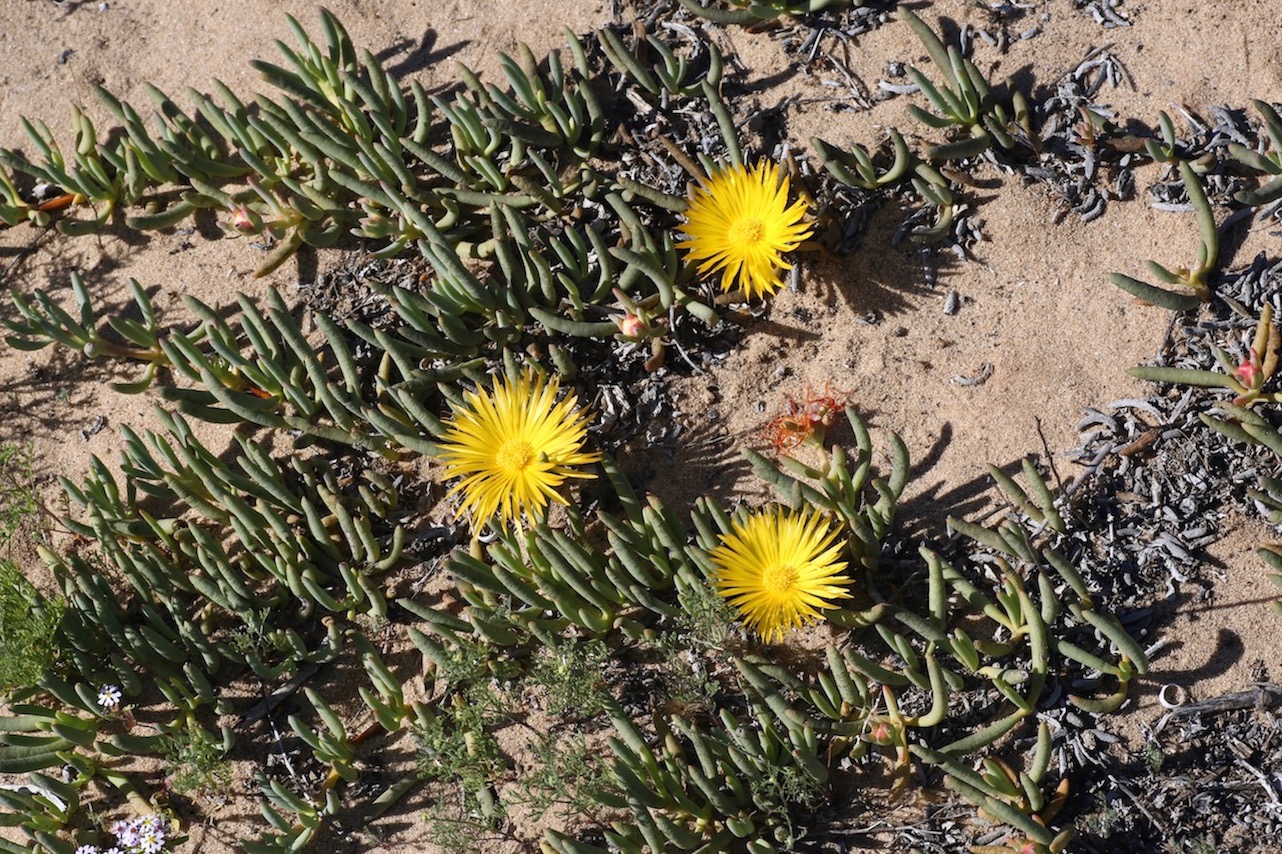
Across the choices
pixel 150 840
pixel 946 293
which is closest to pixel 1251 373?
pixel 946 293

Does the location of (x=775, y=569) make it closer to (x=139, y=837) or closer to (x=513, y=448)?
(x=513, y=448)

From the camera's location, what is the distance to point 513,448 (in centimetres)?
250

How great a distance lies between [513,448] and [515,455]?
0.02m

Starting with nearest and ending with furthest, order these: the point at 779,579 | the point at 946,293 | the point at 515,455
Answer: the point at 779,579 < the point at 515,455 < the point at 946,293

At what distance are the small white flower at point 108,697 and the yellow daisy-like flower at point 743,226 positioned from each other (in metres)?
1.50

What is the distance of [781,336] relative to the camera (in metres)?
2.68

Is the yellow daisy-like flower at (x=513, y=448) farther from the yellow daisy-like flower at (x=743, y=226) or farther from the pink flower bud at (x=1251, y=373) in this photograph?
the pink flower bud at (x=1251, y=373)

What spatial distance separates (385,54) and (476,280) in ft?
2.91

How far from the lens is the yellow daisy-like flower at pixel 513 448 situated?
244 cm

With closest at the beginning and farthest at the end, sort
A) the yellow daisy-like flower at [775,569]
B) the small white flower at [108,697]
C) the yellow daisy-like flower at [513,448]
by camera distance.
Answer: the yellow daisy-like flower at [775,569]
the yellow daisy-like flower at [513,448]
the small white flower at [108,697]

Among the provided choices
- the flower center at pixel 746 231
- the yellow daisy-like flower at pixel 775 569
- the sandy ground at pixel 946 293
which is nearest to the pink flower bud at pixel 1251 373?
the sandy ground at pixel 946 293

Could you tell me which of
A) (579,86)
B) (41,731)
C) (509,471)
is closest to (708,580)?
(509,471)

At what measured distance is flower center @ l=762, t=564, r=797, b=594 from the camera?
91.5 inches

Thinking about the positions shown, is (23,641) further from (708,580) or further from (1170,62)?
(1170,62)
